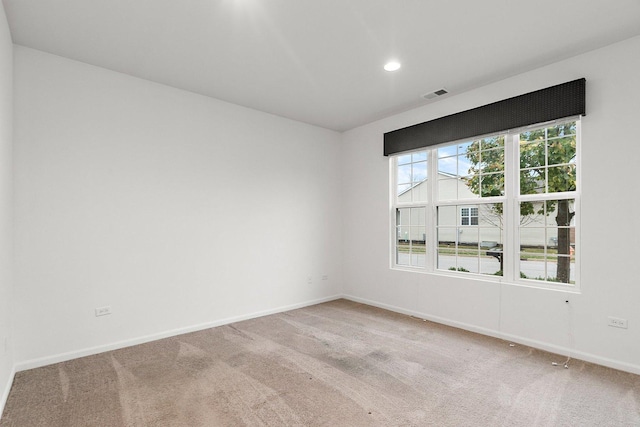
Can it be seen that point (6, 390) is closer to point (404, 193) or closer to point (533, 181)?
point (404, 193)

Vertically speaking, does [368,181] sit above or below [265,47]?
below

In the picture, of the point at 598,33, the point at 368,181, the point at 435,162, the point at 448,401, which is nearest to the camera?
the point at 448,401

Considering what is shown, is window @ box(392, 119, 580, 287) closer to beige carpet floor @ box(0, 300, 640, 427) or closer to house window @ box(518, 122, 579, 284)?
house window @ box(518, 122, 579, 284)

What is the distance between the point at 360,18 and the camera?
2.54 m

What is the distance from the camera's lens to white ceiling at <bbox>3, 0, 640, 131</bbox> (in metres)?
2.42

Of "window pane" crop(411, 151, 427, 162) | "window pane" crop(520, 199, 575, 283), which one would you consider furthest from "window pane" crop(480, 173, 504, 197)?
"window pane" crop(411, 151, 427, 162)

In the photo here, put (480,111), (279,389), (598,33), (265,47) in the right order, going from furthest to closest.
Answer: (480,111) → (265,47) → (598,33) → (279,389)

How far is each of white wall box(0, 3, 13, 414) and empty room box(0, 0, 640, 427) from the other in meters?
0.05

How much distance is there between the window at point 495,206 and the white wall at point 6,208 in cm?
426

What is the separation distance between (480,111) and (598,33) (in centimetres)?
120

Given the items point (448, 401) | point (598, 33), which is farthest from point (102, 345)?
point (598, 33)

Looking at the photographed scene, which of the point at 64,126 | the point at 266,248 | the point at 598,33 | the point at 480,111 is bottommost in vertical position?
the point at 266,248

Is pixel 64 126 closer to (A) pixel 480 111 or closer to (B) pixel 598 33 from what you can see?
(A) pixel 480 111

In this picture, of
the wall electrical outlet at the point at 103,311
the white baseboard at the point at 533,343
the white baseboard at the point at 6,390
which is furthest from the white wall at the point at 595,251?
the white baseboard at the point at 6,390
